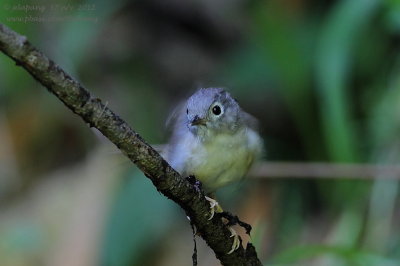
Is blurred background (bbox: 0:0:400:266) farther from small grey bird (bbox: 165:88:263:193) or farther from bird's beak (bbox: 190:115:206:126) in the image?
bird's beak (bbox: 190:115:206:126)

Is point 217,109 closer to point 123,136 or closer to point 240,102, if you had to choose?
point 123,136

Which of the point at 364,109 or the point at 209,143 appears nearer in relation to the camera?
the point at 209,143

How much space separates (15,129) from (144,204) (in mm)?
1418

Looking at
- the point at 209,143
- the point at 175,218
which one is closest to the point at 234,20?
the point at 175,218

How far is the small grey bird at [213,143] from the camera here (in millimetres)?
2590

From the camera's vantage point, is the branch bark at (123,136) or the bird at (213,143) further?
the bird at (213,143)

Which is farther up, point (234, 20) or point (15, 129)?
point (234, 20)

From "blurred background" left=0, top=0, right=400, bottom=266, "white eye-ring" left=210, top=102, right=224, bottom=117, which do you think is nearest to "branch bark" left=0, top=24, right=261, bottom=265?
"white eye-ring" left=210, top=102, right=224, bottom=117

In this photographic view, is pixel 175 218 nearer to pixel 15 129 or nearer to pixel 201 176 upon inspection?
pixel 15 129

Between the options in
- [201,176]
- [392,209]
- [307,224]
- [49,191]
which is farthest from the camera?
[49,191]

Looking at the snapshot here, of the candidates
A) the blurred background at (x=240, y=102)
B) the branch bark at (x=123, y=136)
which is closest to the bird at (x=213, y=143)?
the branch bark at (x=123, y=136)

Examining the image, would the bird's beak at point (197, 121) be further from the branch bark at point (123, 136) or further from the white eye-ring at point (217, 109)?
the branch bark at point (123, 136)

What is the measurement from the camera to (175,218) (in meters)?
4.46

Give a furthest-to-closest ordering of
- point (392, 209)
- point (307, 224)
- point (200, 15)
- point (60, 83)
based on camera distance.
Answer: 1. point (200, 15)
2. point (307, 224)
3. point (392, 209)
4. point (60, 83)
